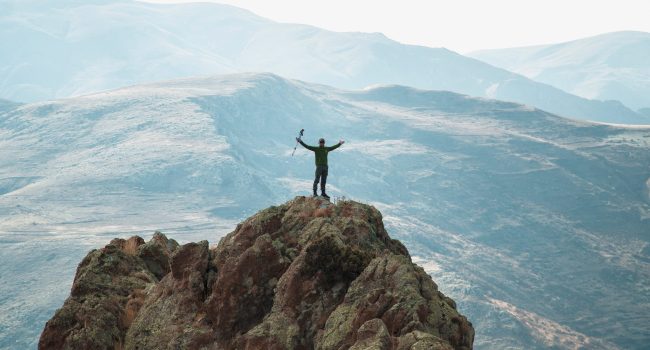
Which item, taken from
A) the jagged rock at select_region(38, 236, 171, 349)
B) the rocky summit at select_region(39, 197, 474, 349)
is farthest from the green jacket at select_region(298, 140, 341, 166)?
the jagged rock at select_region(38, 236, 171, 349)

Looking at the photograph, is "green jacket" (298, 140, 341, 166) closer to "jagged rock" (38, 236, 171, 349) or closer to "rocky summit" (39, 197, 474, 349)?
"rocky summit" (39, 197, 474, 349)

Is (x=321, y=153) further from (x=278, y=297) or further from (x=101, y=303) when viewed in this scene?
(x=101, y=303)

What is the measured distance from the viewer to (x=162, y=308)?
28328 millimetres

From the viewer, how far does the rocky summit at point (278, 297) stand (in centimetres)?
2475

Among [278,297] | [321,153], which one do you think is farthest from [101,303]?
[321,153]

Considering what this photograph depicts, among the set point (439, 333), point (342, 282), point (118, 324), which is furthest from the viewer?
point (118, 324)

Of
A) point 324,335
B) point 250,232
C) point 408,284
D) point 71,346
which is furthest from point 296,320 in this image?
point 71,346

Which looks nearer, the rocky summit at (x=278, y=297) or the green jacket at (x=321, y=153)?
the rocky summit at (x=278, y=297)

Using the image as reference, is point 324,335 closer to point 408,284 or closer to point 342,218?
point 408,284

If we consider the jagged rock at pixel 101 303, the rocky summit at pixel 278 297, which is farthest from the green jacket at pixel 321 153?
the jagged rock at pixel 101 303

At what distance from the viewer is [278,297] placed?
27094 mm

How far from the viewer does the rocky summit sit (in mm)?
24750

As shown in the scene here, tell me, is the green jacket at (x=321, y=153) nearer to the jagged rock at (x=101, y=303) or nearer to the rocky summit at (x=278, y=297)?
the rocky summit at (x=278, y=297)

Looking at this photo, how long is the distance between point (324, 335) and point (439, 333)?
11.3ft
